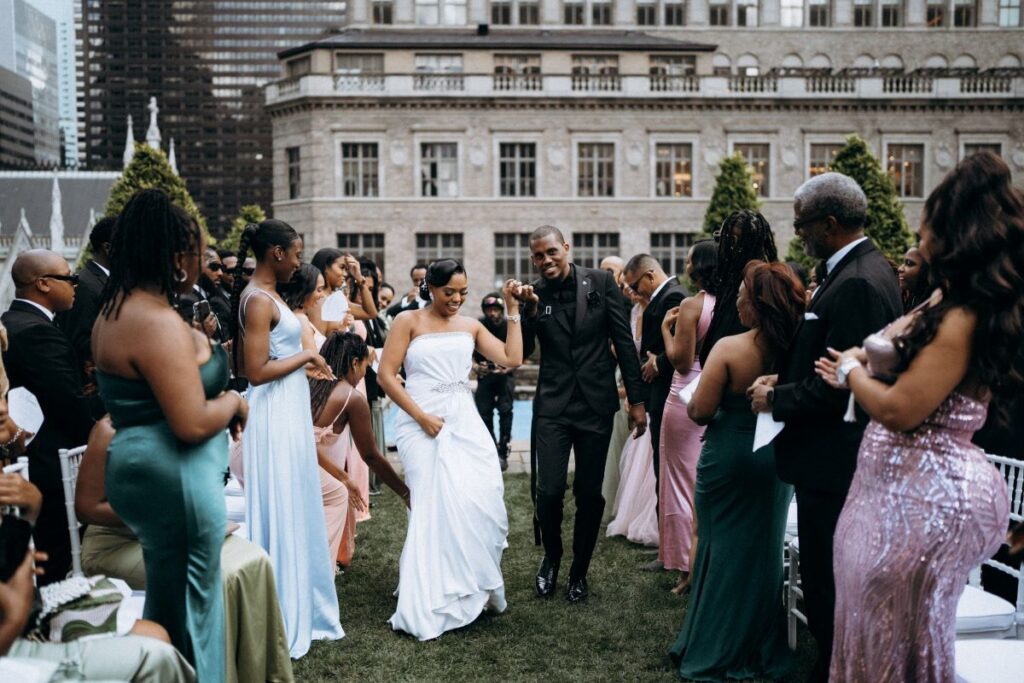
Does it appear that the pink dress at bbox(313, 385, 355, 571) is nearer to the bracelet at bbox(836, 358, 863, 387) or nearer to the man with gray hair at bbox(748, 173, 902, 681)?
the man with gray hair at bbox(748, 173, 902, 681)

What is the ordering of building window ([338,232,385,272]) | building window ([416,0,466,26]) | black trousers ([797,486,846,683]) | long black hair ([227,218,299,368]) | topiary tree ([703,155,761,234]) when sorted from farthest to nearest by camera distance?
building window ([416,0,466,26]) < building window ([338,232,385,272]) < topiary tree ([703,155,761,234]) < long black hair ([227,218,299,368]) < black trousers ([797,486,846,683])

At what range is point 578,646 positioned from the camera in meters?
5.02

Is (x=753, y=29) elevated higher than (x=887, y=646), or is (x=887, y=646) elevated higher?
(x=753, y=29)

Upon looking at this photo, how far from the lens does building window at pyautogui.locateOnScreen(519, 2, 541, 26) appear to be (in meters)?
41.8

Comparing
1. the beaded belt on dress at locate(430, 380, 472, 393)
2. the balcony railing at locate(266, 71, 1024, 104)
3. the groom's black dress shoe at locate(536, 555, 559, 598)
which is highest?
the balcony railing at locate(266, 71, 1024, 104)

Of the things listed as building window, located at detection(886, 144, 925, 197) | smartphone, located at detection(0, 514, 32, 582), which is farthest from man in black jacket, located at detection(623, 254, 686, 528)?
building window, located at detection(886, 144, 925, 197)

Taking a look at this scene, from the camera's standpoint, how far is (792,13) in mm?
42875

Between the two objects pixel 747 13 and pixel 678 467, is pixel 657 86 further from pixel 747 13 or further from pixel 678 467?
pixel 678 467

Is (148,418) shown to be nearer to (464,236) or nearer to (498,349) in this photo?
(498,349)

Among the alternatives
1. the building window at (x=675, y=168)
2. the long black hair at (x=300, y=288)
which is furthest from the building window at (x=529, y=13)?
the long black hair at (x=300, y=288)

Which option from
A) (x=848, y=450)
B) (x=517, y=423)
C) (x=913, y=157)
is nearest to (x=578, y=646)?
(x=848, y=450)

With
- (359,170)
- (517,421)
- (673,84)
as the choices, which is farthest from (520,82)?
(517,421)

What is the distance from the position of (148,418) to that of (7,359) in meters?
A: 2.00

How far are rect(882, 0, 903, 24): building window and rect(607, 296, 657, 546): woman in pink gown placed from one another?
4195 centimetres
